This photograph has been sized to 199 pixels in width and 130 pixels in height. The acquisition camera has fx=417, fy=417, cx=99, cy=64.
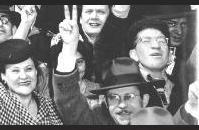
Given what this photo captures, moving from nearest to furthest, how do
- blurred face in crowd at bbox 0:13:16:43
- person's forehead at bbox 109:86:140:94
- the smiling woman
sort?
the smiling woman, person's forehead at bbox 109:86:140:94, blurred face in crowd at bbox 0:13:16:43

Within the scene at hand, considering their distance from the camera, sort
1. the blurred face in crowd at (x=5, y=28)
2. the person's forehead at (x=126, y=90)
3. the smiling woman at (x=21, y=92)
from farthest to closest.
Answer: the blurred face in crowd at (x=5, y=28) < the person's forehead at (x=126, y=90) < the smiling woman at (x=21, y=92)

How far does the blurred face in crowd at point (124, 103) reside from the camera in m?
3.24

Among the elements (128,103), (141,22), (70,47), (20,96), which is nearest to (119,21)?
(141,22)

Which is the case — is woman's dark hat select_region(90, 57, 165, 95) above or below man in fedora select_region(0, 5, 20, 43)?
below

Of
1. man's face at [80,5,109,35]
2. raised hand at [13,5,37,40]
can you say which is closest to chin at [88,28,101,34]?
man's face at [80,5,109,35]

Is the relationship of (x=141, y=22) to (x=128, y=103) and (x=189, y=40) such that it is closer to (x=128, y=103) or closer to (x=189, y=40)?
(x=189, y=40)

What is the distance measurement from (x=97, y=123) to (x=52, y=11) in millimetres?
978

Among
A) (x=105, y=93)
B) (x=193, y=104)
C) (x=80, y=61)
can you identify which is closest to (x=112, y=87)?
(x=105, y=93)

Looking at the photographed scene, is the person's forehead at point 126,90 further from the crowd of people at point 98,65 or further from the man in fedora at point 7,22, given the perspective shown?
the man in fedora at point 7,22

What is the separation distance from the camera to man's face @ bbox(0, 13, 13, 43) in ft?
11.1

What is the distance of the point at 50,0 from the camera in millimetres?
3445

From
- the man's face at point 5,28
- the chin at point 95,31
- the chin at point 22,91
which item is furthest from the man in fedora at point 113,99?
the man's face at point 5,28

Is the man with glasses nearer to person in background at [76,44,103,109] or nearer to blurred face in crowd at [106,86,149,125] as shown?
blurred face in crowd at [106,86,149,125]

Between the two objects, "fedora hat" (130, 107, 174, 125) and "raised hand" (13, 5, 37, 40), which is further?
"raised hand" (13, 5, 37, 40)
